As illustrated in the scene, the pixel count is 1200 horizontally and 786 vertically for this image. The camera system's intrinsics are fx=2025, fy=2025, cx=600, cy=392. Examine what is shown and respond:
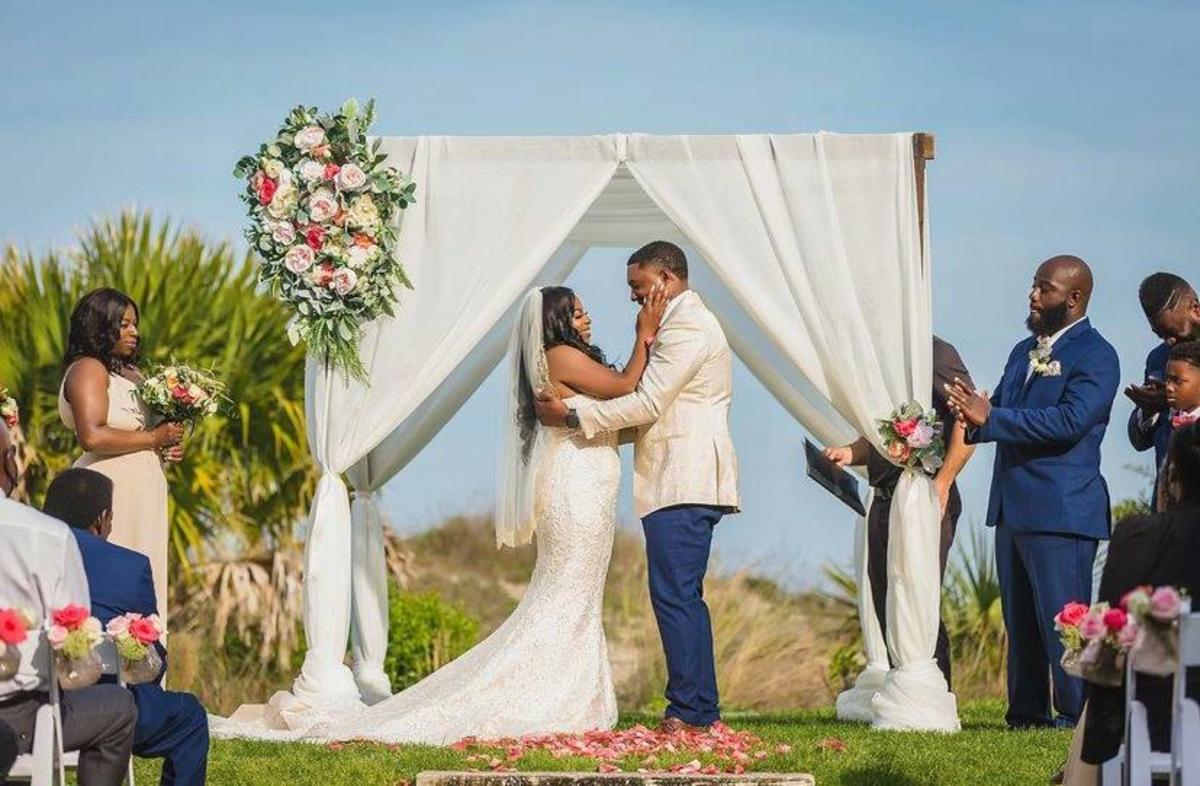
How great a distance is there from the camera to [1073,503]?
882 cm

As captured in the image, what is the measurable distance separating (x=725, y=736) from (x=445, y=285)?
99.0 inches

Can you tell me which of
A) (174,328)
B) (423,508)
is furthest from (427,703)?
(423,508)

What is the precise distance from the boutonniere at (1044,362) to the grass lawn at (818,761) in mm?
1571

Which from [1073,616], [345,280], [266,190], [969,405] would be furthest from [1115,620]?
[266,190]

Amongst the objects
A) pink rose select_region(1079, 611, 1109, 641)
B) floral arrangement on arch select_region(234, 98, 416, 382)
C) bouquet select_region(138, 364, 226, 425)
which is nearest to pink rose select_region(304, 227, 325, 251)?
floral arrangement on arch select_region(234, 98, 416, 382)

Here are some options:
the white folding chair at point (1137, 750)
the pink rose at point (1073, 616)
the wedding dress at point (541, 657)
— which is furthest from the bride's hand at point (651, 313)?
the white folding chair at point (1137, 750)

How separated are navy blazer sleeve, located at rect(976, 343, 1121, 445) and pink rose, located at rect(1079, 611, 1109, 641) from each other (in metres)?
3.10

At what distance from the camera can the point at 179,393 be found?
8953mm

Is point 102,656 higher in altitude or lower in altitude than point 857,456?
lower

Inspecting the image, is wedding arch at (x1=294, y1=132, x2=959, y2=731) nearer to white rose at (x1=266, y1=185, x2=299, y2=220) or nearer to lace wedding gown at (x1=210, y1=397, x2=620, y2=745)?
white rose at (x1=266, y1=185, x2=299, y2=220)

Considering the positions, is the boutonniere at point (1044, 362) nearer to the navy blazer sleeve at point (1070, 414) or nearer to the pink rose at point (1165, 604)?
the navy blazer sleeve at point (1070, 414)

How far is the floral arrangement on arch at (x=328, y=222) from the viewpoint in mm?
9352

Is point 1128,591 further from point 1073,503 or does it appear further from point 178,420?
point 178,420

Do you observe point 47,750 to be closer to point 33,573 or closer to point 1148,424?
point 33,573
